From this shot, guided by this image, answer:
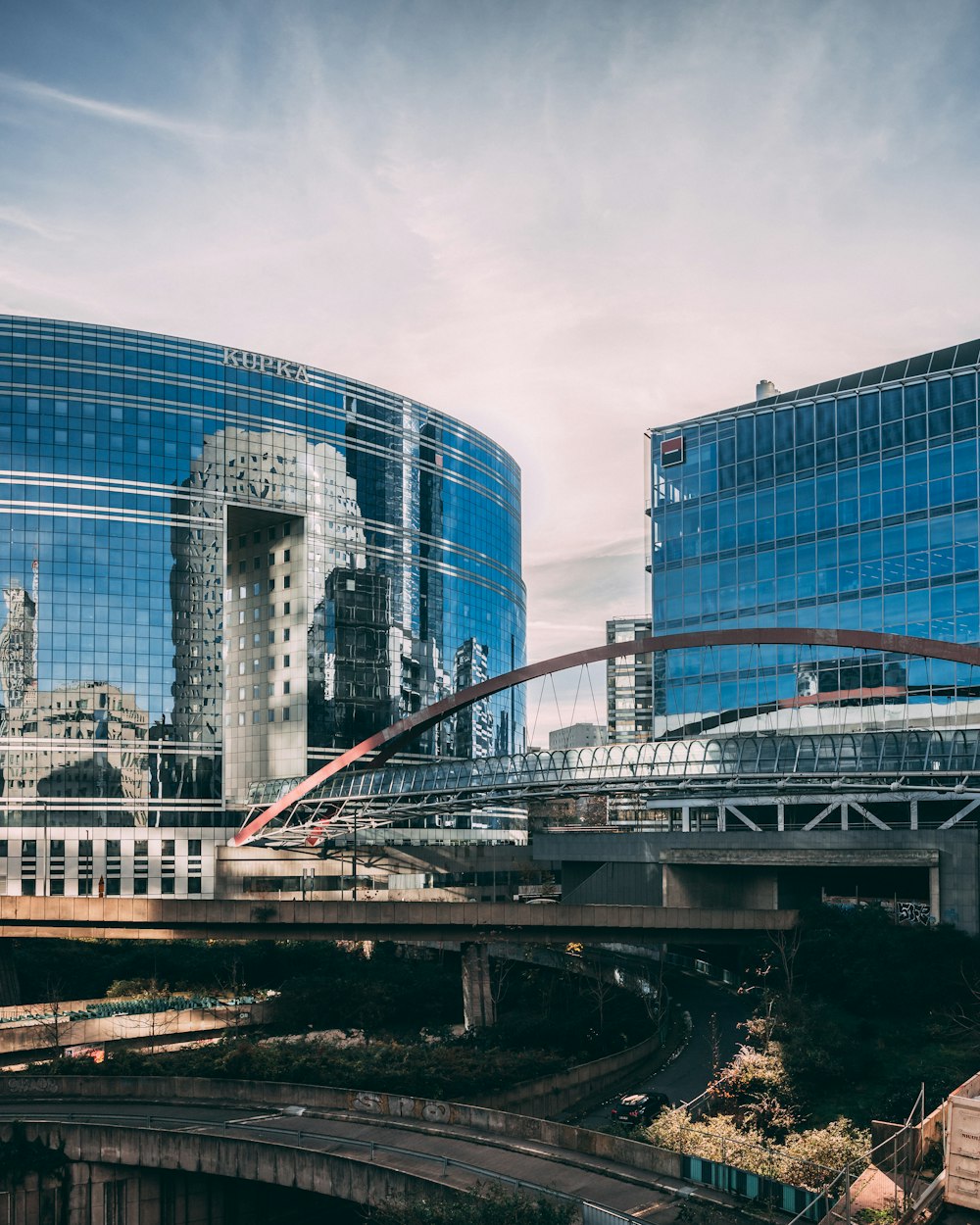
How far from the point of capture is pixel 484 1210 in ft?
105

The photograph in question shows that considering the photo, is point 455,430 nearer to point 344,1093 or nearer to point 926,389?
point 926,389

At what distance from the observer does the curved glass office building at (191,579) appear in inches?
4528

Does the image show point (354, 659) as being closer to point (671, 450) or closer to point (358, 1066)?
point (671, 450)

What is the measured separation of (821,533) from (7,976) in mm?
63296

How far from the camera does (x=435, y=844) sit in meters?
134

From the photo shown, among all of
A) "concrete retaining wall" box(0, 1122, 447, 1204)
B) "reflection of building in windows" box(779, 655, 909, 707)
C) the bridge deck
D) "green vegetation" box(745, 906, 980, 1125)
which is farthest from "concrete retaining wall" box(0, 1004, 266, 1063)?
"reflection of building in windows" box(779, 655, 909, 707)

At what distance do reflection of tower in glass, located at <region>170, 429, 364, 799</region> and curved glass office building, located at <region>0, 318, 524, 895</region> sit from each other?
0.23 m

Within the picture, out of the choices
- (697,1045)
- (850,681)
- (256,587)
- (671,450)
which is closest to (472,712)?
(256,587)

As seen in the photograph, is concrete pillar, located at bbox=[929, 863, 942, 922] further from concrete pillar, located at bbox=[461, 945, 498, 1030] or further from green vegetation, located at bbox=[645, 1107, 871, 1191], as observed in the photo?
concrete pillar, located at bbox=[461, 945, 498, 1030]

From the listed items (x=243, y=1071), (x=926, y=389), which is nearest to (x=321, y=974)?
(x=243, y=1071)

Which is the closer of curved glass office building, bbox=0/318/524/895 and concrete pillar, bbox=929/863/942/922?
concrete pillar, bbox=929/863/942/922

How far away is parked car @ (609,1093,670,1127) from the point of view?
4998 cm

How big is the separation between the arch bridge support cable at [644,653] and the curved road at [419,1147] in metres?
43.2

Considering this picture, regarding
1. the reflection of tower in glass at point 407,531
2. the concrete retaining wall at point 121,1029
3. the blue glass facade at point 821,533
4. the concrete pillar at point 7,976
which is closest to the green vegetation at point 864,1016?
the blue glass facade at point 821,533
